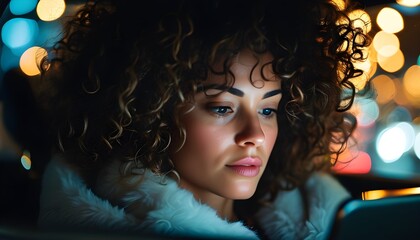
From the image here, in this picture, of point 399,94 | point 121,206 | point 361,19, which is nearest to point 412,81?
point 399,94

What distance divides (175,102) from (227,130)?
0.13m

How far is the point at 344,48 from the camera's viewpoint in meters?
1.21

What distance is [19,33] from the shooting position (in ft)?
3.71

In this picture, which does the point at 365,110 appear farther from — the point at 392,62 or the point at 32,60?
the point at 32,60

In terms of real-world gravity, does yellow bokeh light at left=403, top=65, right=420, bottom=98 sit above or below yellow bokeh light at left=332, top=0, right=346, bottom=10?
below

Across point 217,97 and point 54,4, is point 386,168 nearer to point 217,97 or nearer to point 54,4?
point 217,97

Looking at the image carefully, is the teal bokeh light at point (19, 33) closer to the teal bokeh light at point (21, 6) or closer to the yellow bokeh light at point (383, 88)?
the teal bokeh light at point (21, 6)

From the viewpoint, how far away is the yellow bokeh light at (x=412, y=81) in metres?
1.39

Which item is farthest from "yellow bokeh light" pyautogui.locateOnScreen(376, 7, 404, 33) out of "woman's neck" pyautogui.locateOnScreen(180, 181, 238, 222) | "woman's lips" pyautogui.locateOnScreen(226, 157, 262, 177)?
"woman's neck" pyautogui.locateOnScreen(180, 181, 238, 222)

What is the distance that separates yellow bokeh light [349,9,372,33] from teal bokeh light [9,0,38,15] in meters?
0.77

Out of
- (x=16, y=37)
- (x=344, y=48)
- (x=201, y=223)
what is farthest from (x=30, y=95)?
(x=344, y=48)

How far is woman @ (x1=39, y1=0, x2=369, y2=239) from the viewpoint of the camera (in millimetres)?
1072

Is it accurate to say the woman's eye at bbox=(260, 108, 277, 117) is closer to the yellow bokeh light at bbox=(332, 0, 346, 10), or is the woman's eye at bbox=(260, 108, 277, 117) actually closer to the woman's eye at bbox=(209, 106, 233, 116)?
the woman's eye at bbox=(209, 106, 233, 116)

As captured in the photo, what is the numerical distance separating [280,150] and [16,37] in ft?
2.35
